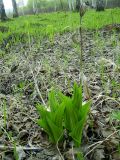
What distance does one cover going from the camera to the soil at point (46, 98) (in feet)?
6.20

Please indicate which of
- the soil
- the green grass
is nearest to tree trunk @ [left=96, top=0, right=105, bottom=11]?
the green grass

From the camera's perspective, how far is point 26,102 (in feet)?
9.04

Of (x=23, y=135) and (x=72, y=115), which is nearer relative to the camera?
(x=72, y=115)

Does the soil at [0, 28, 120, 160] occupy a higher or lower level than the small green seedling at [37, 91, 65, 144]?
lower

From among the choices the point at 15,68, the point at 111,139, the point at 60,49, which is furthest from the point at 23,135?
the point at 60,49

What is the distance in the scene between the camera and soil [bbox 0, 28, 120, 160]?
189cm

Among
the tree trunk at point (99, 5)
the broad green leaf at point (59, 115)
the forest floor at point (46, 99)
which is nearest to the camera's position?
the broad green leaf at point (59, 115)

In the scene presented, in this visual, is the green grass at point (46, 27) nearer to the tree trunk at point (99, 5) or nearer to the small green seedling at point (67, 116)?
the small green seedling at point (67, 116)

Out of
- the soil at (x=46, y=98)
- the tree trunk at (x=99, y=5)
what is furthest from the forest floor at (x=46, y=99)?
the tree trunk at (x=99, y=5)

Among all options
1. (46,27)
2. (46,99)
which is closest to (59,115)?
(46,99)

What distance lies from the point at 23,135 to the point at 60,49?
3.19 meters

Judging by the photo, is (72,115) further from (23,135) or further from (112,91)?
(112,91)

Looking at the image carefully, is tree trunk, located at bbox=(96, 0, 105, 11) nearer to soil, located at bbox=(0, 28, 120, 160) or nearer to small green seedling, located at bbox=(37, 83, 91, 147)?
soil, located at bbox=(0, 28, 120, 160)

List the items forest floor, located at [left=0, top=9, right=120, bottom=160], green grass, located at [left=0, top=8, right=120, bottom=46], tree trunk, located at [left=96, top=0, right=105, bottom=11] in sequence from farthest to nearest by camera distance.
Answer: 1. tree trunk, located at [left=96, top=0, right=105, bottom=11]
2. green grass, located at [left=0, top=8, right=120, bottom=46]
3. forest floor, located at [left=0, top=9, right=120, bottom=160]
